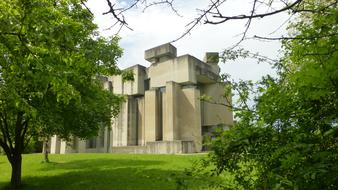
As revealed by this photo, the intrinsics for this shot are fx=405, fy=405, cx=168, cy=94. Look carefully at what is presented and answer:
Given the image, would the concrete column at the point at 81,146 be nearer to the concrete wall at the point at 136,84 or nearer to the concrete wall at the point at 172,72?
the concrete wall at the point at 136,84

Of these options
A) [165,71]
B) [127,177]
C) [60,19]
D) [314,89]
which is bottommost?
[127,177]

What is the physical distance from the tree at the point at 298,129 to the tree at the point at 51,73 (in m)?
4.50

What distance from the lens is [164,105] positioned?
146 feet

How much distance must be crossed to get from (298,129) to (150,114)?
40.4m

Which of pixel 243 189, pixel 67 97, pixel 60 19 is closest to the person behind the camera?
pixel 243 189

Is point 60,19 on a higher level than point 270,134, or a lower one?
higher

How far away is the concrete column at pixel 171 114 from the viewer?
41.7 m

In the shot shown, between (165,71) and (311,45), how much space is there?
135 feet

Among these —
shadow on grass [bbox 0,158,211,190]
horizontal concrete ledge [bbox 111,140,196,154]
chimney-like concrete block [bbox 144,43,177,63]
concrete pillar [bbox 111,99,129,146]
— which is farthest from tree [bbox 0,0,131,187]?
concrete pillar [bbox 111,99,129,146]

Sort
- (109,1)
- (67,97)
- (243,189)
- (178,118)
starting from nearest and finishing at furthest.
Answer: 1. (109,1)
2. (243,189)
3. (67,97)
4. (178,118)

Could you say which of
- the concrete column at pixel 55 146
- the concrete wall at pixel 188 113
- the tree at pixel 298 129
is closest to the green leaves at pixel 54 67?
the tree at pixel 298 129

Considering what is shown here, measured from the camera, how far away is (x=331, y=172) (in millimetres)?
3492

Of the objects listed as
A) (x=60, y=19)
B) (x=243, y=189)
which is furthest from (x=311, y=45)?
(x=60, y=19)

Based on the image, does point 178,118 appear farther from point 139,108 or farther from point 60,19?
point 60,19
